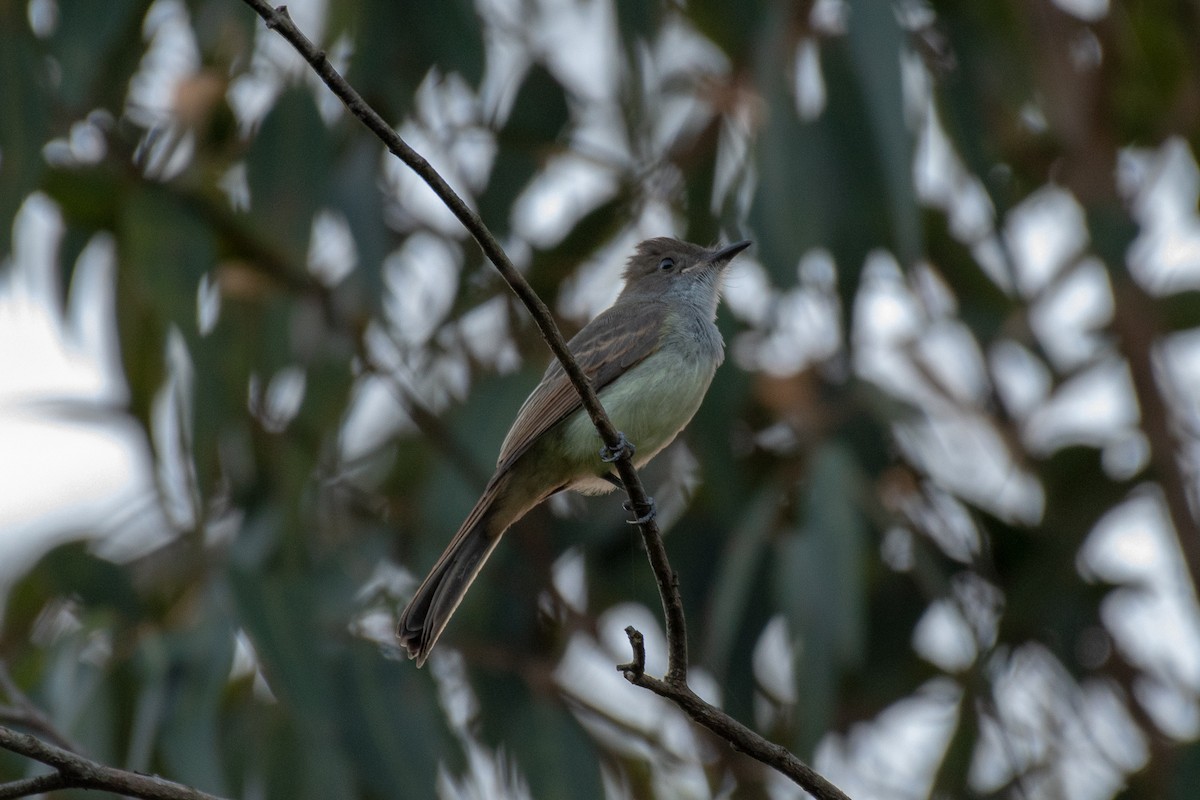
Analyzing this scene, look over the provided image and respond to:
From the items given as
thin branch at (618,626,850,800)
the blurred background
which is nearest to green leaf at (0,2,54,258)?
the blurred background

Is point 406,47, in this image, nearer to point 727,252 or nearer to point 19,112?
point 19,112

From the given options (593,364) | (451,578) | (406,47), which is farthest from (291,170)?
(451,578)

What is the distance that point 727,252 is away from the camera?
4434 millimetres

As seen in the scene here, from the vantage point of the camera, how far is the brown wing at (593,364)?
3857 mm

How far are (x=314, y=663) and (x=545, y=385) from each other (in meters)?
1.05

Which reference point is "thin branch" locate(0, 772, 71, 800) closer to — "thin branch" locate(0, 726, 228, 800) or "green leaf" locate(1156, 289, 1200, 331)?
"thin branch" locate(0, 726, 228, 800)

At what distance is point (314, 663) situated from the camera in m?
4.26

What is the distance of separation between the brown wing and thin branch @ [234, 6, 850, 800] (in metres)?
0.99

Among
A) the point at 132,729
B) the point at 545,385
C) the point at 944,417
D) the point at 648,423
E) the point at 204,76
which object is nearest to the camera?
the point at 648,423

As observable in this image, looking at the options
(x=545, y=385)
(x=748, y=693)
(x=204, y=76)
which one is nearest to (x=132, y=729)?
(x=545, y=385)

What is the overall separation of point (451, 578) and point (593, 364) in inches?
30.5

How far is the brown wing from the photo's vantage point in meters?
3.86

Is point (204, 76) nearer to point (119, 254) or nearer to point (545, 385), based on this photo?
point (119, 254)

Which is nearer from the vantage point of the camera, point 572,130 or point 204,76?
point 204,76
